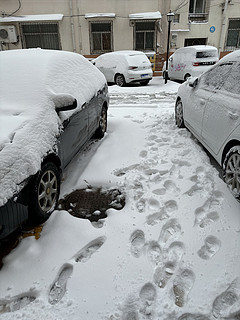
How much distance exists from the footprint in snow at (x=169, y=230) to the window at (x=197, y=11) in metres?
18.5

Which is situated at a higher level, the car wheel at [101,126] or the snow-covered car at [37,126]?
the snow-covered car at [37,126]

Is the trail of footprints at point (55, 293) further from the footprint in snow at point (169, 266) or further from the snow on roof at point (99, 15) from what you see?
the snow on roof at point (99, 15)

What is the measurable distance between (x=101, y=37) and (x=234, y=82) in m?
16.2

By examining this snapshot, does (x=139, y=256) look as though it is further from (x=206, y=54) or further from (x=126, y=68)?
(x=206, y=54)

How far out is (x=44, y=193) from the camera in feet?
7.99

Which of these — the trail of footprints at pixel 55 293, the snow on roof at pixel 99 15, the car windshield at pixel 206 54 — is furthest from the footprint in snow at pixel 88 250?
the snow on roof at pixel 99 15

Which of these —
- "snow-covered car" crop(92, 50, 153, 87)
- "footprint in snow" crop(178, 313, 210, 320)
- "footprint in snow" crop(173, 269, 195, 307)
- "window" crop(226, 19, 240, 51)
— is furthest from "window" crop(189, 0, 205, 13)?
"footprint in snow" crop(178, 313, 210, 320)

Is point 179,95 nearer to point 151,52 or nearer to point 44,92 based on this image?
point 44,92

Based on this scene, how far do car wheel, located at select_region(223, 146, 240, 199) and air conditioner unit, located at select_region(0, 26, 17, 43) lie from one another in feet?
58.5

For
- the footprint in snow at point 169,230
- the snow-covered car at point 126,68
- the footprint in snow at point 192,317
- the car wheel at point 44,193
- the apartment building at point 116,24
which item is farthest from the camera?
the apartment building at point 116,24

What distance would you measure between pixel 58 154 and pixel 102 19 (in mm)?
16585

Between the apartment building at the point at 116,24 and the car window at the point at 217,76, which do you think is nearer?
the car window at the point at 217,76

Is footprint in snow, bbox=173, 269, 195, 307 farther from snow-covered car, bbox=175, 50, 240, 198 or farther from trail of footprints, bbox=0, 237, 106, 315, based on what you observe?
snow-covered car, bbox=175, 50, 240, 198

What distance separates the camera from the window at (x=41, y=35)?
54.8 feet
